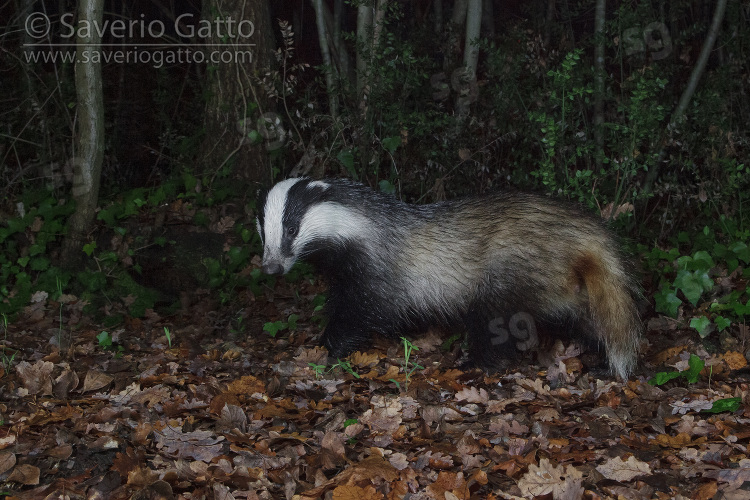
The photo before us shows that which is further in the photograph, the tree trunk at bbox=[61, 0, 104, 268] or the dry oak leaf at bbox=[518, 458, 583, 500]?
the tree trunk at bbox=[61, 0, 104, 268]

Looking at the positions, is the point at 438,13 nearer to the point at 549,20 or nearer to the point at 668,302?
the point at 549,20

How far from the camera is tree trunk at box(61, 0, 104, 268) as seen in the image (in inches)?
245

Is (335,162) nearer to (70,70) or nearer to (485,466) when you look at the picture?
(70,70)

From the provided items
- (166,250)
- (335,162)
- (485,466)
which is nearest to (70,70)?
(166,250)

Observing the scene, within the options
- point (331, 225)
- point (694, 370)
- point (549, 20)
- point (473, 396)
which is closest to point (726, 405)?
point (694, 370)

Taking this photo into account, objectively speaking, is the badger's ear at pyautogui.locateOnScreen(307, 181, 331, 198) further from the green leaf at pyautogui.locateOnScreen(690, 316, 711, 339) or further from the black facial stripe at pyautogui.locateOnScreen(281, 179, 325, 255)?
the green leaf at pyautogui.locateOnScreen(690, 316, 711, 339)

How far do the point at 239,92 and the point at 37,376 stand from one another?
3673 millimetres

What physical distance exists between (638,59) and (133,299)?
190 inches

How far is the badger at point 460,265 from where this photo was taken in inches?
174

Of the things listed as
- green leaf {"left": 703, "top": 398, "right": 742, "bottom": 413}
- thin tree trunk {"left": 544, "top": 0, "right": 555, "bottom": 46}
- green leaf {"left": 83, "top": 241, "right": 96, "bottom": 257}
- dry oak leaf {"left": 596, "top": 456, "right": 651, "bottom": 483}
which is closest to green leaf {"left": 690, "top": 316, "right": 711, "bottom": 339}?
green leaf {"left": 703, "top": 398, "right": 742, "bottom": 413}

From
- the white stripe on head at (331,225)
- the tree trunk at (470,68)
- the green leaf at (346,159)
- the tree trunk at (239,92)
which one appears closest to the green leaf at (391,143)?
the green leaf at (346,159)

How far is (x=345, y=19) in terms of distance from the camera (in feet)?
31.3

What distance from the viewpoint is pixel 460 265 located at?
472 centimetres

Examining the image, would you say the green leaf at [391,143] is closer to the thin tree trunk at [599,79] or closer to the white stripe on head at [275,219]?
the thin tree trunk at [599,79]
